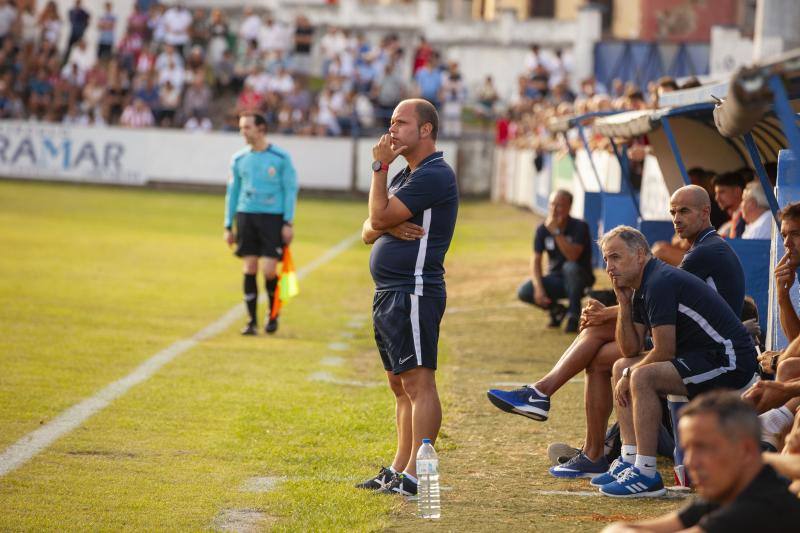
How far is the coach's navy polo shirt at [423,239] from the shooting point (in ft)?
22.9

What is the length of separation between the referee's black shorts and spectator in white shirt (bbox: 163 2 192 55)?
105ft

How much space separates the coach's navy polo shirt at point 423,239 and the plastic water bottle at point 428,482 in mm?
861

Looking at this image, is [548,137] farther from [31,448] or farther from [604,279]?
[31,448]

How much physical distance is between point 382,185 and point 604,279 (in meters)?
10.9

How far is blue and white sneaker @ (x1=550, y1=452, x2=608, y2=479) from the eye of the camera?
772cm

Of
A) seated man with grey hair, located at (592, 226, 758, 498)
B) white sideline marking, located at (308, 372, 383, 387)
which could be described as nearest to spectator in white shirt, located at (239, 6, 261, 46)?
white sideline marking, located at (308, 372, 383, 387)

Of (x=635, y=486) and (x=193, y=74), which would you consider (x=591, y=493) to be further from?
(x=193, y=74)

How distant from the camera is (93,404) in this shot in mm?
9281

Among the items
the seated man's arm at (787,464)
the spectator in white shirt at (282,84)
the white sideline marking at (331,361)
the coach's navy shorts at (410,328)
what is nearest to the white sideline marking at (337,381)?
the white sideline marking at (331,361)

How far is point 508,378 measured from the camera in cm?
1118

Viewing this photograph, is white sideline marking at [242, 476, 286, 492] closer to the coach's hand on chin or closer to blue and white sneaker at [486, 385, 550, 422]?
blue and white sneaker at [486, 385, 550, 422]

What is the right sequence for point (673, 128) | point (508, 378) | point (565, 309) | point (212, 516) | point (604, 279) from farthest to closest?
point (604, 279)
point (565, 309)
point (673, 128)
point (508, 378)
point (212, 516)

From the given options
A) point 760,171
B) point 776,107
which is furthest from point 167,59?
point 776,107

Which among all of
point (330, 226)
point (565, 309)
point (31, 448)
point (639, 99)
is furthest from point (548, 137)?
point (31, 448)
